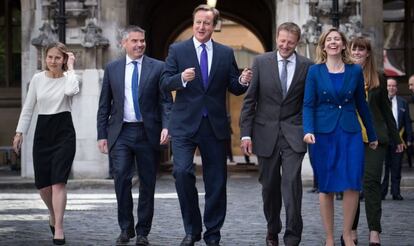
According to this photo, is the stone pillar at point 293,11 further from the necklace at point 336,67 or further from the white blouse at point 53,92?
the necklace at point 336,67

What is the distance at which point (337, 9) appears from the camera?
20797 millimetres

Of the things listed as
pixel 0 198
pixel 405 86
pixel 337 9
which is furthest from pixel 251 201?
pixel 405 86

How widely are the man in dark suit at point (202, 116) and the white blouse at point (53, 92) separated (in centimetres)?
116

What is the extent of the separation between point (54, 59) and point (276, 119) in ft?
8.04

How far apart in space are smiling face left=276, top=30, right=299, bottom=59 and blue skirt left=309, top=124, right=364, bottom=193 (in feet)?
3.18

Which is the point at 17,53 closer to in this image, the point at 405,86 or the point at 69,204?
the point at 405,86

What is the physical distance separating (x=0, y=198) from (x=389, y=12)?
15140 mm

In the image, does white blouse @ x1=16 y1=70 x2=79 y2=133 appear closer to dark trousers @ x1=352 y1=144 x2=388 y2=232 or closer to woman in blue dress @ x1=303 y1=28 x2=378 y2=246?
woman in blue dress @ x1=303 y1=28 x2=378 y2=246

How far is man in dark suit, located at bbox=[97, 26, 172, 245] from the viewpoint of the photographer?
10.5 metres

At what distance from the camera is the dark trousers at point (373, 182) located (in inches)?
400

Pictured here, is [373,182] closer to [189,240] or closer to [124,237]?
[189,240]

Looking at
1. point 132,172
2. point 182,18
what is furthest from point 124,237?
point 182,18

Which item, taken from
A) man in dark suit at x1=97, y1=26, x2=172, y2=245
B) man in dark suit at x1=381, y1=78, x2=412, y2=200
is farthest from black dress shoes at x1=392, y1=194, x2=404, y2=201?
man in dark suit at x1=97, y1=26, x2=172, y2=245

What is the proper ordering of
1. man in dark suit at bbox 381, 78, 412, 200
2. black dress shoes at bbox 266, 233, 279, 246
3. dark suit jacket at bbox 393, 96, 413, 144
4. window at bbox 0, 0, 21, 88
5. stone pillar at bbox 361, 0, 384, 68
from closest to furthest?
black dress shoes at bbox 266, 233, 279, 246, man in dark suit at bbox 381, 78, 412, 200, dark suit jacket at bbox 393, 96, 413, 144, stone pillar at bbox 361, 0, 384, 68, window at bbox 0, 0, 21, 88
